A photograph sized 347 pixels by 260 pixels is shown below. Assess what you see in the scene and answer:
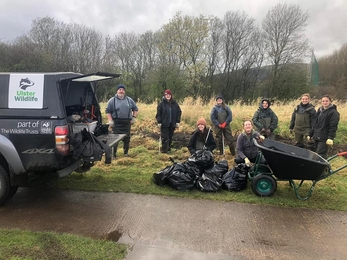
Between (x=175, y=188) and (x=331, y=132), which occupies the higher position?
(x=331, y=132)

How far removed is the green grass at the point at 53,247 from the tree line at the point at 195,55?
28306 mm

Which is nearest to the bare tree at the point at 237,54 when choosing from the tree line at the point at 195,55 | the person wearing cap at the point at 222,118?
the tree line at the point at 195,55

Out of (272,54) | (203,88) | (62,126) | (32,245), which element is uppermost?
(272,54)

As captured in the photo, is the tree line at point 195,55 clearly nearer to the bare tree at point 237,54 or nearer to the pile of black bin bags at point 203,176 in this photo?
the bare tree at point 237,54

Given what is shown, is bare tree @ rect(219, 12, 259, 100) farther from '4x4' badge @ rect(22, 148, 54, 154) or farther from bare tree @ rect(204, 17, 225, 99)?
'4x4' badge @ rect(22, 148, 54, 154)

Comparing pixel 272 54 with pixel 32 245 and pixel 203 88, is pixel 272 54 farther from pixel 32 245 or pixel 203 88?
pixel 32 245

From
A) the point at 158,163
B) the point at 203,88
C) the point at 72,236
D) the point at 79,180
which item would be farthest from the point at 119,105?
the point at 203,88

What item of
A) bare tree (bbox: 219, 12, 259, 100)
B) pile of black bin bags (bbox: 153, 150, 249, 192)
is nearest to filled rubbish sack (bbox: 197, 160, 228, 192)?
pile of black bin bags (bbox: 153, 150, 249, 192)

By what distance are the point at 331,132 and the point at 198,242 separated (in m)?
4.12

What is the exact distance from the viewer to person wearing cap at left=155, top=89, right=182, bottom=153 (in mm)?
7621

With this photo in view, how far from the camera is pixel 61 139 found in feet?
13.0

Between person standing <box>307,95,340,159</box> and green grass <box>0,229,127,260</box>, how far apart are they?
4.85 metres

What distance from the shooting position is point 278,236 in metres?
3.62

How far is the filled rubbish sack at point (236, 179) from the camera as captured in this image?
197 inches
